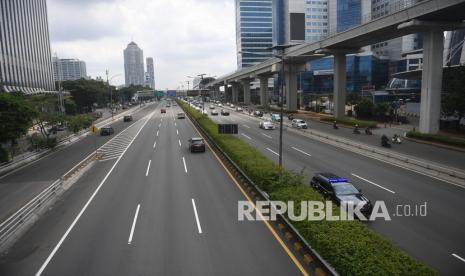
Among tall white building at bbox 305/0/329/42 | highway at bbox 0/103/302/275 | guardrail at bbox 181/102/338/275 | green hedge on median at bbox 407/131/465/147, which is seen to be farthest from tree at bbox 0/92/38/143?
tall white building at bbox 305/0/329/42

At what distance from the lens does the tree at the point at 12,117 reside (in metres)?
30.5

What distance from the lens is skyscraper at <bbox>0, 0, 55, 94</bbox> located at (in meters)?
80.1

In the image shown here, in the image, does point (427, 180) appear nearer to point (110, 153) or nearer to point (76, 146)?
point (110, 153)

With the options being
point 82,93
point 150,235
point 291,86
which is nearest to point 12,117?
point 150,235

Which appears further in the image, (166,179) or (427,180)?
(166,179)

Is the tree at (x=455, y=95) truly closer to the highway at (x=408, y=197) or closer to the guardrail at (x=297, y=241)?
the highway at (x=408, y=197)

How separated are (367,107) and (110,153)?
154 feet

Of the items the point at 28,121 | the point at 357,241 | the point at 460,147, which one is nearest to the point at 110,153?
the point at 28,121

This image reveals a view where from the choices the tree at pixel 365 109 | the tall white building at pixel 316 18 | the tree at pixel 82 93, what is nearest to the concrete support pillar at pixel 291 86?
the tree at pixel 365 109

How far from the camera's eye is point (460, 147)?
113ft

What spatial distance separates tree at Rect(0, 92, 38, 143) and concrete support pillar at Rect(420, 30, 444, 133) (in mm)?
41316

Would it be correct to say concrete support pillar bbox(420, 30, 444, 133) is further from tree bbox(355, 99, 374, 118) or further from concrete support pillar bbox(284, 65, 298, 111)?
concrete support pillar bbox(284, 65, 298, 111)

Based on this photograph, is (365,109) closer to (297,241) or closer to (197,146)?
(197,146)

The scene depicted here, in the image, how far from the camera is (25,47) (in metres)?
94.5
